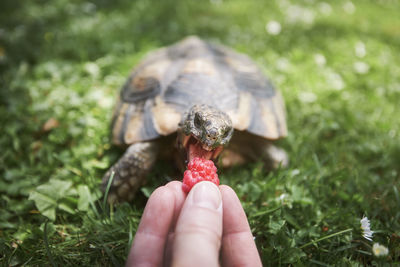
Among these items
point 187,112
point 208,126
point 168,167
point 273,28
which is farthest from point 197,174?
point 273,28

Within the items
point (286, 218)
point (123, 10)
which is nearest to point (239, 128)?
point (286, 218)

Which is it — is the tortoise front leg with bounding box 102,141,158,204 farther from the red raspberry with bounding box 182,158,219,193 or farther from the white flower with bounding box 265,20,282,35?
the white flower with bounding box 265,20,282,35

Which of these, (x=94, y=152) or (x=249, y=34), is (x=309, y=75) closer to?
(x=249, y=34)

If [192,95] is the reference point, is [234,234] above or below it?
below

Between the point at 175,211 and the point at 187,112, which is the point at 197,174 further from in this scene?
the point at 187,112

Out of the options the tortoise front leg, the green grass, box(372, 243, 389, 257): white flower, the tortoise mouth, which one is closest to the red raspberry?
the tortoise mouth

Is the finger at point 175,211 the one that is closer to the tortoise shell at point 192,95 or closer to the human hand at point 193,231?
the human hand at point 193,231

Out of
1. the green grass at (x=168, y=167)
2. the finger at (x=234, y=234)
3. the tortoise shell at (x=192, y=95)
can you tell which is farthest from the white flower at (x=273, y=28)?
the finger at (x=234, y=234)
